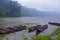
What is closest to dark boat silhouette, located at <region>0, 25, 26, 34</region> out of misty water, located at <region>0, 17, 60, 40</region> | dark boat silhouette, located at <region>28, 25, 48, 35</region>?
misty water, located at <region>0, 17, 60, 40</region>

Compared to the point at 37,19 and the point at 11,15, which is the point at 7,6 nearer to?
the point at 11,15

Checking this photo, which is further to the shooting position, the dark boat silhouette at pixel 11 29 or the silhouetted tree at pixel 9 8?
the silhouetted tree at pixel 9 8

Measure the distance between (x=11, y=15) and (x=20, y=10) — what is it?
0.64ft

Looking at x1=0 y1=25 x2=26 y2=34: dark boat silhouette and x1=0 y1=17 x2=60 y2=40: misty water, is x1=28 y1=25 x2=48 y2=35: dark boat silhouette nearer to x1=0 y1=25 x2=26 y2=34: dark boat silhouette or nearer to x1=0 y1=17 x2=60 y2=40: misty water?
x1=0 y1=17 x2=60 y2=40: misty water

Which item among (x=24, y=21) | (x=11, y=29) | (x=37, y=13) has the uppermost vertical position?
(x=37, y=13)

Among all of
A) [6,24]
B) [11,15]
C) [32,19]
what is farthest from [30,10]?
[6,24]

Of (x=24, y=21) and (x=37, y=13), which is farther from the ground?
(x=37, y=13)

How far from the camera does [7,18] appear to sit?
2361mm

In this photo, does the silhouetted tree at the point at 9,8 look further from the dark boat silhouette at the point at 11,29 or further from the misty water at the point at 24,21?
the dark boat silhouette at the point at 11,29

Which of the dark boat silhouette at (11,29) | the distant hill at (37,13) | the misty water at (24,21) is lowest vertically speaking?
the dark boat silhouette at (11,29)

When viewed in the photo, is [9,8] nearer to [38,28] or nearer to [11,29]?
[11,29]

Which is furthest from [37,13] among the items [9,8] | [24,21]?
[9,8]

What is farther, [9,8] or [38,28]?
[9,8]

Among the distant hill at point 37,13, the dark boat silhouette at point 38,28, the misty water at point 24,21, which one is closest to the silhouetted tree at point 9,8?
the misty water at point 24,21
